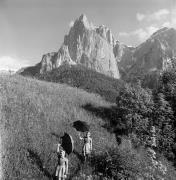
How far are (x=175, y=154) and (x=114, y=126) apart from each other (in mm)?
5217

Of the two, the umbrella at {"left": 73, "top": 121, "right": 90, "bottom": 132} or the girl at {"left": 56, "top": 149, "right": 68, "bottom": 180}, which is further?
the umbrella at {"left": 73, "top": 121, "right": 90, "bottom": 132}

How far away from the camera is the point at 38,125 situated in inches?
726

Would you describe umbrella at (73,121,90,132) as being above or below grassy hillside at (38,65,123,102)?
below

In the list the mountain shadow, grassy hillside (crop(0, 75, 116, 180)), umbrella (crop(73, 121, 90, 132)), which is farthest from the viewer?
the mountain shadow

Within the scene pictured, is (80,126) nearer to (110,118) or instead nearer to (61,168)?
(110,118)

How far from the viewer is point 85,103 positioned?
2697 cm

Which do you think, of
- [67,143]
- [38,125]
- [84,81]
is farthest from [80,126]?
[84,81]

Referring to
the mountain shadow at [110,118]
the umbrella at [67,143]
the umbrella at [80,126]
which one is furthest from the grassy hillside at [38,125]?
the umbrella at [67,143]

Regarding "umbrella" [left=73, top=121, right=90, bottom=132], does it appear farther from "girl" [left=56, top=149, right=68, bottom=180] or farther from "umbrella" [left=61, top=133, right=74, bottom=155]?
"girl" [left=56, top=149, right=68, bottom=180]

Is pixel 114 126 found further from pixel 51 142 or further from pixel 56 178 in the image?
pixel 56 178

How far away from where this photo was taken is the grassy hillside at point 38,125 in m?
14.4

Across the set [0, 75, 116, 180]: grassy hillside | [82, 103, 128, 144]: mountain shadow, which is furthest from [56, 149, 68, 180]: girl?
[82, 103, 128, 144]: mountain shadow

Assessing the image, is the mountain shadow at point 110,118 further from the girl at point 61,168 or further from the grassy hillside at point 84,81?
the grassy hillside at point 84,81

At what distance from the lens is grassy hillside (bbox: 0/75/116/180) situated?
1438cm
